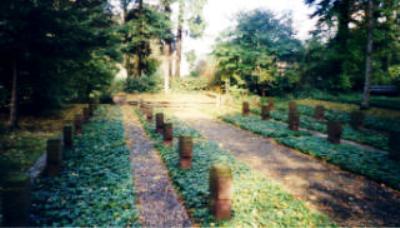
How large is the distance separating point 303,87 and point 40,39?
73.4 feet

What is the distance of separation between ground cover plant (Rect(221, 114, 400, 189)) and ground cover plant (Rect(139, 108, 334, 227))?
2.67m

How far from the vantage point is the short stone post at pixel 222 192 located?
5.39 m

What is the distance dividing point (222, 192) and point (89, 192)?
111 inches

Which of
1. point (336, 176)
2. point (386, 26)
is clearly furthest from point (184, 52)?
point (336, 176)

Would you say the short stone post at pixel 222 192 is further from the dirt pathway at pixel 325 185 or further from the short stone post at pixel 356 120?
the short stone post at pixel 356 120

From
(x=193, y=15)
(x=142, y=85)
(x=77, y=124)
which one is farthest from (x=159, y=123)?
(x=193, y=15)

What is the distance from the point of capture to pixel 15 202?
462 centimetres

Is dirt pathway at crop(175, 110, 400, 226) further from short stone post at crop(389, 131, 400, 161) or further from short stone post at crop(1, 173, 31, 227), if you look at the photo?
short stone post at crop(1, 173, 31, 227)

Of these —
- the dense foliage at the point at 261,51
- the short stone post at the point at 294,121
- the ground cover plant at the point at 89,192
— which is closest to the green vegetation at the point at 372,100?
the dense foliage at the point at 261,51

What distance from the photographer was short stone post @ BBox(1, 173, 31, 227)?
4.60m

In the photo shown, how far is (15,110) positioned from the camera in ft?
41.8

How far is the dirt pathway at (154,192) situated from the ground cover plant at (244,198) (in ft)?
0.72

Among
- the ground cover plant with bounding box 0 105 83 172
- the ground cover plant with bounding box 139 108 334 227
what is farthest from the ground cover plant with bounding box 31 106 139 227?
the ground cover plant with bounding box 139 108 334 227

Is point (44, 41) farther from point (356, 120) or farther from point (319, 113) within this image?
point (319, 113)
